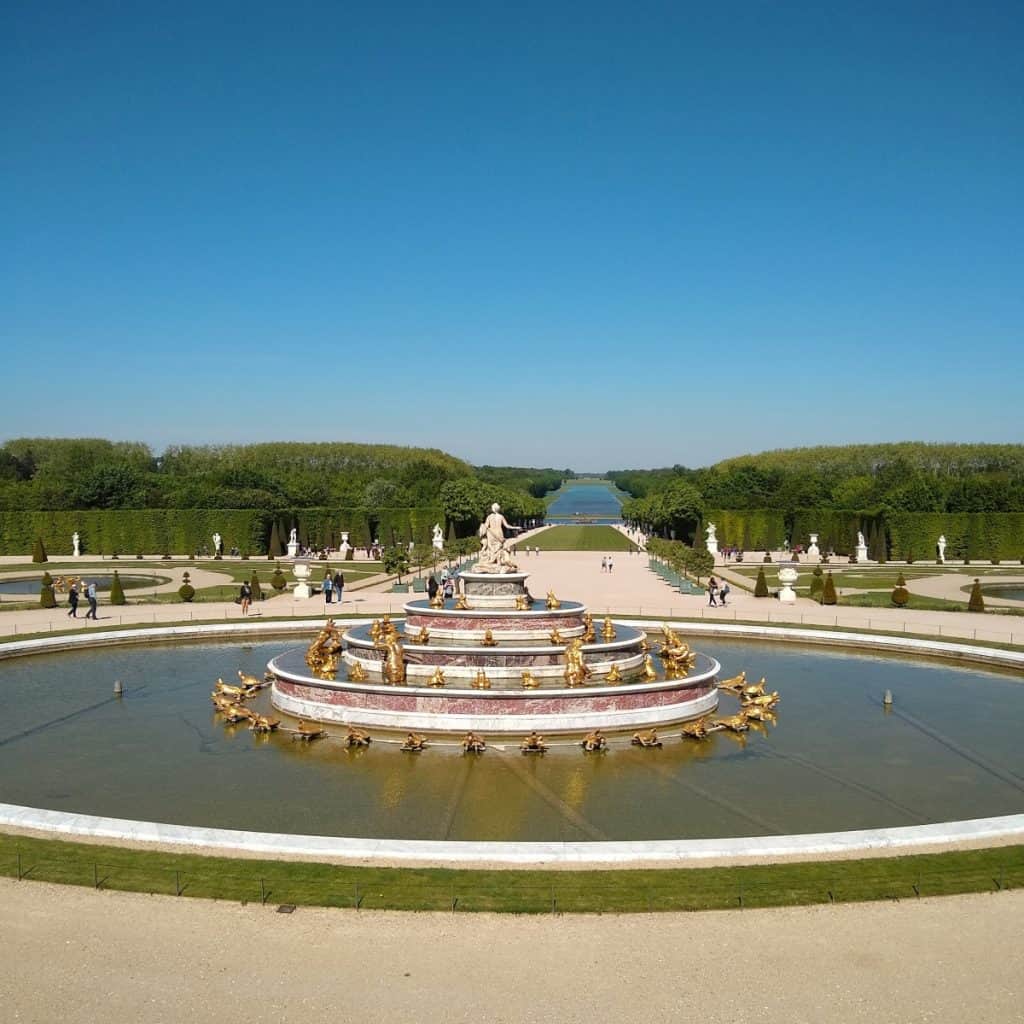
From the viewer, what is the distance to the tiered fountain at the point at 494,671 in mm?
21984

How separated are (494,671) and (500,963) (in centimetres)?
1325

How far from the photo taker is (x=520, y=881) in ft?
42.3

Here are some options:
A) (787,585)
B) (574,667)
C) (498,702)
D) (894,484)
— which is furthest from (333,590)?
(894,484)

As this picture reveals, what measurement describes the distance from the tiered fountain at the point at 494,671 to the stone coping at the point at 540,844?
7289mm

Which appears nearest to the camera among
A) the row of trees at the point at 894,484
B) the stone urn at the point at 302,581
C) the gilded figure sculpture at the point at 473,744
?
the gilded figure sculpture at the point at 473,744

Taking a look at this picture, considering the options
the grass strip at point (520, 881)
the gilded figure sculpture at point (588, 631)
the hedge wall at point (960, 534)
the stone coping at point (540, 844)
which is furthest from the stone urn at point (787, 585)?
the grass strip at point (520, 881)

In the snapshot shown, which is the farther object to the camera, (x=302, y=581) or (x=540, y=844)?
(x=302, y=581)

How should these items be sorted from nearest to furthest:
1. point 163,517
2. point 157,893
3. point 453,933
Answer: point 453,933
point 157,893
point 163,517

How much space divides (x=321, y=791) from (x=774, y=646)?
20.5m

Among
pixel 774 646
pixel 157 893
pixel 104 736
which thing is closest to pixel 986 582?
pixel 774 646

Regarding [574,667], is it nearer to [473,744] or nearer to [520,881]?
[473,744]

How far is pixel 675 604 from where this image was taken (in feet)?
153

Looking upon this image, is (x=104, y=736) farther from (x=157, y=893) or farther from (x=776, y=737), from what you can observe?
(x=776, y=737)

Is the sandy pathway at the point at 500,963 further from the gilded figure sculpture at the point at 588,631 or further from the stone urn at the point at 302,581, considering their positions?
the stone urn at the point at 302,581
